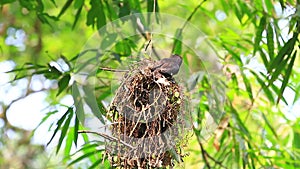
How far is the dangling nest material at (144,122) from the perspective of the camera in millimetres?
907

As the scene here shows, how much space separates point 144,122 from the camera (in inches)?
35.9

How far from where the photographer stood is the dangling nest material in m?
0.91

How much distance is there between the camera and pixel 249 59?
158 centimetres

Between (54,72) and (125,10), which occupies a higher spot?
(125,10)

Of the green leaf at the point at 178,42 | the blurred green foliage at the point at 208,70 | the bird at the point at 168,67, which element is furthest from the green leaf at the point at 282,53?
the bird at the point at 168,67

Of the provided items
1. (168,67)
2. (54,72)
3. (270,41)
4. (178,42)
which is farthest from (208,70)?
(168,67)

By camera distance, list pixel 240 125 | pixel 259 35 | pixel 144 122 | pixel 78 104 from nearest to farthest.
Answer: pixel 144 122, pixel 78 104, pixel 259 35, pixel 240 125

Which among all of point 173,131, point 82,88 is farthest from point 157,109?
point 82,88

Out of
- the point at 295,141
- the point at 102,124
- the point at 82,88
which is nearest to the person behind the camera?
the point at 102,124

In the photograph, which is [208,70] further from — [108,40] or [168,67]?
[168,67]

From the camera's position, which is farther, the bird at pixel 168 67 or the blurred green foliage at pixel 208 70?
the blurred green foliage at pixel 208 70

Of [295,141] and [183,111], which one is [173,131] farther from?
[295,141]

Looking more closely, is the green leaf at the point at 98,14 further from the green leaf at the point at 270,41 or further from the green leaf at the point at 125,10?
the green leaf at the point at 270,41

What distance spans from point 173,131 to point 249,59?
2.27 feet
